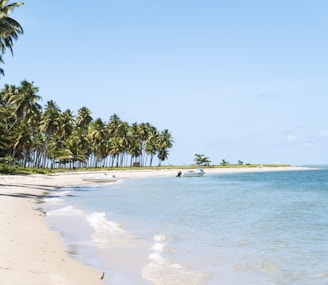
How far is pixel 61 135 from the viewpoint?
98625 mm

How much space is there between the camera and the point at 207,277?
980 centimetres

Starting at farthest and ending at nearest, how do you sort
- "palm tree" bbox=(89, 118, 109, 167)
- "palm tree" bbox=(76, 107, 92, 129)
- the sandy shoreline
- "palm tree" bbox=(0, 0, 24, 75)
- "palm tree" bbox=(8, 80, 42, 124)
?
1. "palm tree" bbox=(76, 107, 92, 129)
2. "palm tree" bbox=(89, 118, 109, 167)
3. "palm tree" bbox=(8, 80, 42, 124)
4. "palm tree" bbox=(0, 0, 24, 75)
5. the sandy shoreline

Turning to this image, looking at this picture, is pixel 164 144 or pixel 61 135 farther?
pixel 164 144

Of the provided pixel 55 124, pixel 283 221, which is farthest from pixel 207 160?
pixel 283 221

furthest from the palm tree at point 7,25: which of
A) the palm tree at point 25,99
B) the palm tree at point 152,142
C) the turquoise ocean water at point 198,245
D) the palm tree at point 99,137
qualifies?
the palm tree at point 152,142

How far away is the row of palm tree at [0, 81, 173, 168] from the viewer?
7394 cm

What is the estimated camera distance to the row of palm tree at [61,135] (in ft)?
243

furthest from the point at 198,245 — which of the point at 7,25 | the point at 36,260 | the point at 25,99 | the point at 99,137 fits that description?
the point at 99,137

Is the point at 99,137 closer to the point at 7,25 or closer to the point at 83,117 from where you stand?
the point at 83,117

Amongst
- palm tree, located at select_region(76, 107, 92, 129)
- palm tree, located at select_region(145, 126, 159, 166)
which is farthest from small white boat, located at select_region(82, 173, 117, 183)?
palm tree, located at select_region(145, 126, 159, 166)

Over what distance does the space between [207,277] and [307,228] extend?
10.8 m

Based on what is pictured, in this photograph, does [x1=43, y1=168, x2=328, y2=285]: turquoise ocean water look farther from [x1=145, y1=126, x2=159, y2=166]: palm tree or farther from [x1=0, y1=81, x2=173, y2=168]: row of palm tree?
[x1=145, y1=126, x2=159, y2=166]: palm tree

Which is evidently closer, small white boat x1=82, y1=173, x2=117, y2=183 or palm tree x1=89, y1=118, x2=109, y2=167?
small white boat x1=82, y1=173, x2=117, y2=183

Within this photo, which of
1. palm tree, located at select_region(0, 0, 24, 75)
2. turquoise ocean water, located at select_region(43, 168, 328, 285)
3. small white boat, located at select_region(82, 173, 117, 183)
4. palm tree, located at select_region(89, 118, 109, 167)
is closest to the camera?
turquoise ocean water, located at select_region(43, 168, 328, 285)
